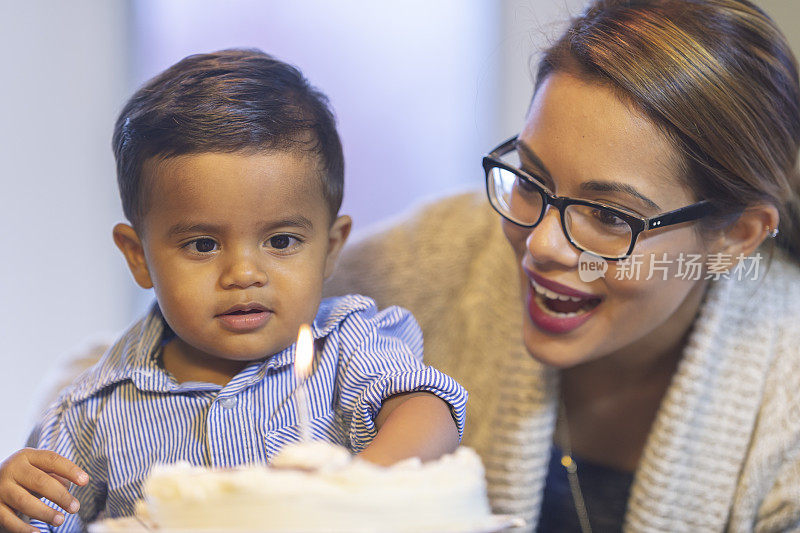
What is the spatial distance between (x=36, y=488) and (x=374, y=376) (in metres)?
0.36

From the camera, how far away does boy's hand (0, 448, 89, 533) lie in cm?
81

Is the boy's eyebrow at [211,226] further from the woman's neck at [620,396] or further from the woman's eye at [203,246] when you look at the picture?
the woman's neck at [620,396]

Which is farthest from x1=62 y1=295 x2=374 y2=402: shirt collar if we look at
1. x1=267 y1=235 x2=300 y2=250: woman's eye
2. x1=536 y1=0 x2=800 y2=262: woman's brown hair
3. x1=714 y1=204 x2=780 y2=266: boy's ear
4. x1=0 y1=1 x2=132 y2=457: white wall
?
x1=0 y1=1 x2=132 y2=457: white wall

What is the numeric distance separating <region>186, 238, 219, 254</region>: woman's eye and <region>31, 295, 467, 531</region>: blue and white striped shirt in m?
0.14

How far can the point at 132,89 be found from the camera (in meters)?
1.26

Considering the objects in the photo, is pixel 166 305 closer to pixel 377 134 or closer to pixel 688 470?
pixel 688 470

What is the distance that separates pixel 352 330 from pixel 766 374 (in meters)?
0.77

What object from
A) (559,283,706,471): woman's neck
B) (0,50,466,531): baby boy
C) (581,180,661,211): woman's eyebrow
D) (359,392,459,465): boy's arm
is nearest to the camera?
(359,392,459,465): boy's arm

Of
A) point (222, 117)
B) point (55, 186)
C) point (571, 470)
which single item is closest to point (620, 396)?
point (571, 470)

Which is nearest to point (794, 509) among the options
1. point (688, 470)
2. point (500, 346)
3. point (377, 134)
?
point (688, 470)

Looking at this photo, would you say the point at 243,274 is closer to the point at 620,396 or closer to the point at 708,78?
the point at 708,78

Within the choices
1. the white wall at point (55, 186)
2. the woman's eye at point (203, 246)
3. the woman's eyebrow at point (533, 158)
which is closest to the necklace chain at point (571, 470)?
the woman's eyebrow at point (533, 158)

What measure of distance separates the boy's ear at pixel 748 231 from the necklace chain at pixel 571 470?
0.43 metres

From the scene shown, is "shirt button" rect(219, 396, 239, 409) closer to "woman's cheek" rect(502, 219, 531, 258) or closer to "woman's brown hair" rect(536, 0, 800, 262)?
"woman's cheek" rect(502, 219, 531, 258)
